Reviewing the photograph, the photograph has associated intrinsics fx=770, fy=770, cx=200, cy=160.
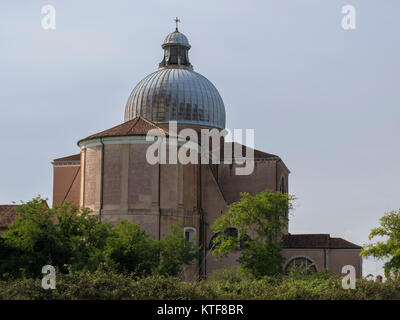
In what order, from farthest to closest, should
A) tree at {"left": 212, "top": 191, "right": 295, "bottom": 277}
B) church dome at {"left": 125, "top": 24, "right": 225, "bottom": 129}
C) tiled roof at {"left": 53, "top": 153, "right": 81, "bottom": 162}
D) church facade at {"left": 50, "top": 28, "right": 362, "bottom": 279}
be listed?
church dome at {"left": 125, "top": 24, "right": 225, "bottom": 129}
tiled roof at {"left": 53, "top": 153, "right": 81, "bottom": 162}
church facade at {"left": 50, "top": 28, "right": 362, "bottom": 279}
tree at {"left": 212, "top": 191, "right": 295, "bottom": 277}

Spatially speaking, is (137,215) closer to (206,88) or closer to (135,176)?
(135,176)

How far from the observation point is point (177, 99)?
54.3 meters

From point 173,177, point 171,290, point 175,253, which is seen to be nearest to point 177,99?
point 173,177

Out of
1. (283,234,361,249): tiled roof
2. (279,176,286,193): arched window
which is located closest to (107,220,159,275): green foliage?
(283,234,361,249): tiled roof

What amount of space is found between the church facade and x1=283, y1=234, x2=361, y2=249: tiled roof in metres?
0.06

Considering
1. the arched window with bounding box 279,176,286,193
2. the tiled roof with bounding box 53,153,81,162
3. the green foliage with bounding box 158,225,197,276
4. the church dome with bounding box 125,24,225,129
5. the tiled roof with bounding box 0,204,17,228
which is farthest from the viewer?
the church dome with bounding box 125,24,225,129

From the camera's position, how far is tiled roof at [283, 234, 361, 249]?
47344mm

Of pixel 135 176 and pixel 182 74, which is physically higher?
pixel 182 74

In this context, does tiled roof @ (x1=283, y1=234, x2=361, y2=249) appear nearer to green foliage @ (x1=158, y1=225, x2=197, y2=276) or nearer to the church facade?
the church facade

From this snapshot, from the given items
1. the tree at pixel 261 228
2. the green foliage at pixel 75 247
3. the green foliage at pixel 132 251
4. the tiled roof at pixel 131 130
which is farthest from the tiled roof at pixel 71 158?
the green foliage at pixel 132 251

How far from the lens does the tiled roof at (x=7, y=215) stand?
4731cm
